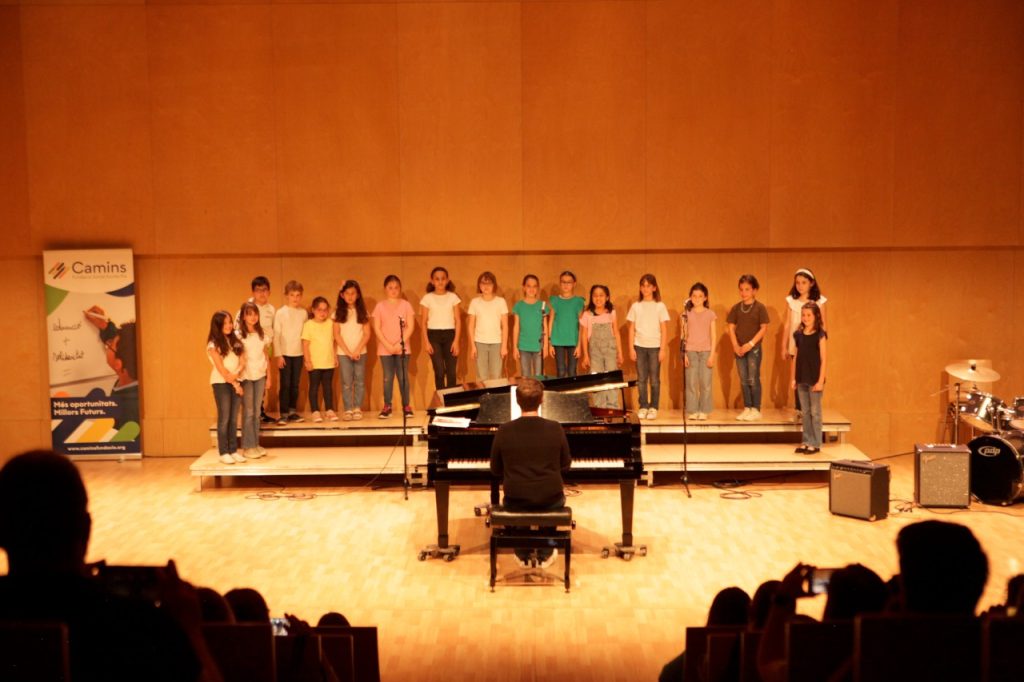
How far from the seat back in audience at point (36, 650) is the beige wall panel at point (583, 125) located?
8523 millimetres

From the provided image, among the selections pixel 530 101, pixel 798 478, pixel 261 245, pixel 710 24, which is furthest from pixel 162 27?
pixel 798 478

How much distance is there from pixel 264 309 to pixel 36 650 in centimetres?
777

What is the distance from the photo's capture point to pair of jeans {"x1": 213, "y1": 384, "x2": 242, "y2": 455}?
8.92 metres

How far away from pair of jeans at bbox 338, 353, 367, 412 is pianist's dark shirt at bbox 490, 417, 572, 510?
14.2ft

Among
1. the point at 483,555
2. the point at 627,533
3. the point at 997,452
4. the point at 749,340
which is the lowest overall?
the point at 483,555

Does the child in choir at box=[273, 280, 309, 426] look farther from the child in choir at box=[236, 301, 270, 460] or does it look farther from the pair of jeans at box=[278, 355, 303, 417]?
the child in choir at box=[236, 301, 270, 460]

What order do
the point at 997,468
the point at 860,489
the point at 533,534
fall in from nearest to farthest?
1. the point at 533,534
2. the point at 860,489
3. the point at 997,468

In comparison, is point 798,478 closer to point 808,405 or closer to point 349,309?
point 808,405

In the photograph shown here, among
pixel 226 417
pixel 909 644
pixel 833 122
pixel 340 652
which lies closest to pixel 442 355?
pixel 226 417

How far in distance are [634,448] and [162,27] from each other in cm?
709

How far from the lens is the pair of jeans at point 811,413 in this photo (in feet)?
29.8

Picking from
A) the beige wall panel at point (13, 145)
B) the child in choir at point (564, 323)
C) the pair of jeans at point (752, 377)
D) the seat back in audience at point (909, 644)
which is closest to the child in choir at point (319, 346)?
the child in choir at point (564, 323)

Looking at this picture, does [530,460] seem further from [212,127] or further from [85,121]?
[85,121]

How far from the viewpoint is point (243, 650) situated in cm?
277
